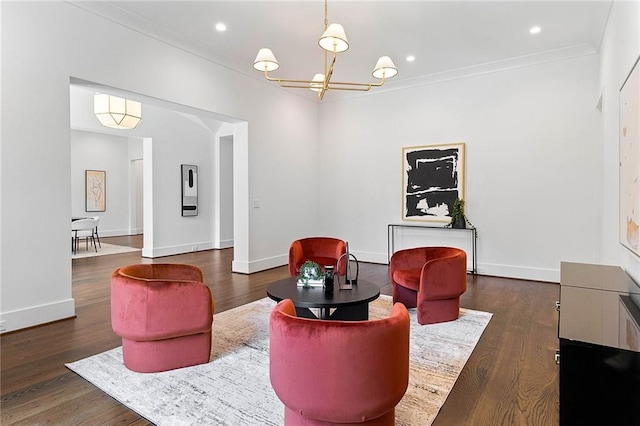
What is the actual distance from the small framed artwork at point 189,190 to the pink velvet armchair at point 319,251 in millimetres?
4680

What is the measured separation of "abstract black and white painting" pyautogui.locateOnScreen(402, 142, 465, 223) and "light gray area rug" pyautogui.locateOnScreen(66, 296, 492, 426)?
3175 millimetres

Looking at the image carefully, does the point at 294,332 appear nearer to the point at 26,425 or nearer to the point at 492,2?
the point at 26,425

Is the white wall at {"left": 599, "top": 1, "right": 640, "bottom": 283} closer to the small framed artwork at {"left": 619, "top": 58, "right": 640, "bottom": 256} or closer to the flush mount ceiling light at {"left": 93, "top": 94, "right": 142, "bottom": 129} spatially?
the small framed artwork at {"left": 619, "top": 58, "right": 640, "bottom": 256}

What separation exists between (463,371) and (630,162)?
6.57 ft

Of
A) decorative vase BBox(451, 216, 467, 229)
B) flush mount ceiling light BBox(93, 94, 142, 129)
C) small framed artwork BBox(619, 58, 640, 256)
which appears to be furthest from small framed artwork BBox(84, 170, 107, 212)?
small framed artwork BBox(619, 58, 640, 256)

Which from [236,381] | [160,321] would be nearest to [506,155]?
[236,381]

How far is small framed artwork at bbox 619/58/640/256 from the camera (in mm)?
2551

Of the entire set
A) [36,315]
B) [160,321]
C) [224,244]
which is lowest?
[36,315]

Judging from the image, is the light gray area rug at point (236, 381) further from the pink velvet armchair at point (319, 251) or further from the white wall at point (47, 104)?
the pink velvet armchair at point (319, 251)

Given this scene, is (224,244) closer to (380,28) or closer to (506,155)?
(380,28)

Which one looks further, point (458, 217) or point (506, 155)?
point (458, 217)

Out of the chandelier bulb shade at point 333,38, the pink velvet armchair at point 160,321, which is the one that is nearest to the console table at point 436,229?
the chandelier bulb shade at point 333,38

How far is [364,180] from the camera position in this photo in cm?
743

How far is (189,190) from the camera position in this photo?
355 inches
